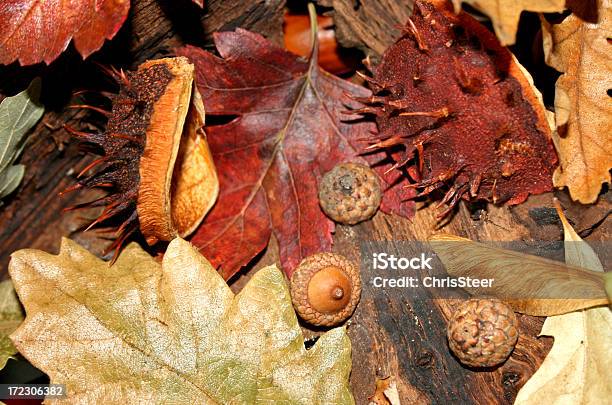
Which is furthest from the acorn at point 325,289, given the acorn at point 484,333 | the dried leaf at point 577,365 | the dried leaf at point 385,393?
the dried leaf at point 577,365

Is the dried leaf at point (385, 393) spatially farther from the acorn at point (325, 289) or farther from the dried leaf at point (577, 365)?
the dried leaf at point (577, 365)

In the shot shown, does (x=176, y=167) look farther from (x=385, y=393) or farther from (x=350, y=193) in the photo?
(x=385, y=393)

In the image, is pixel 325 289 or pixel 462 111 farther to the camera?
pixel 325 289

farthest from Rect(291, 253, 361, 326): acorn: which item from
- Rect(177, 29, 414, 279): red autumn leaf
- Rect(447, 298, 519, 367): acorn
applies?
Rect(447, 298, 519, 367): acorn

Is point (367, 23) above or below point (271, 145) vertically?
above

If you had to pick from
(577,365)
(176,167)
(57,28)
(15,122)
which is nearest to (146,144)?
(176,167)

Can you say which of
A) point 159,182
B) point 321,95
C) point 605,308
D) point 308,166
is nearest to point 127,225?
point 159,182
